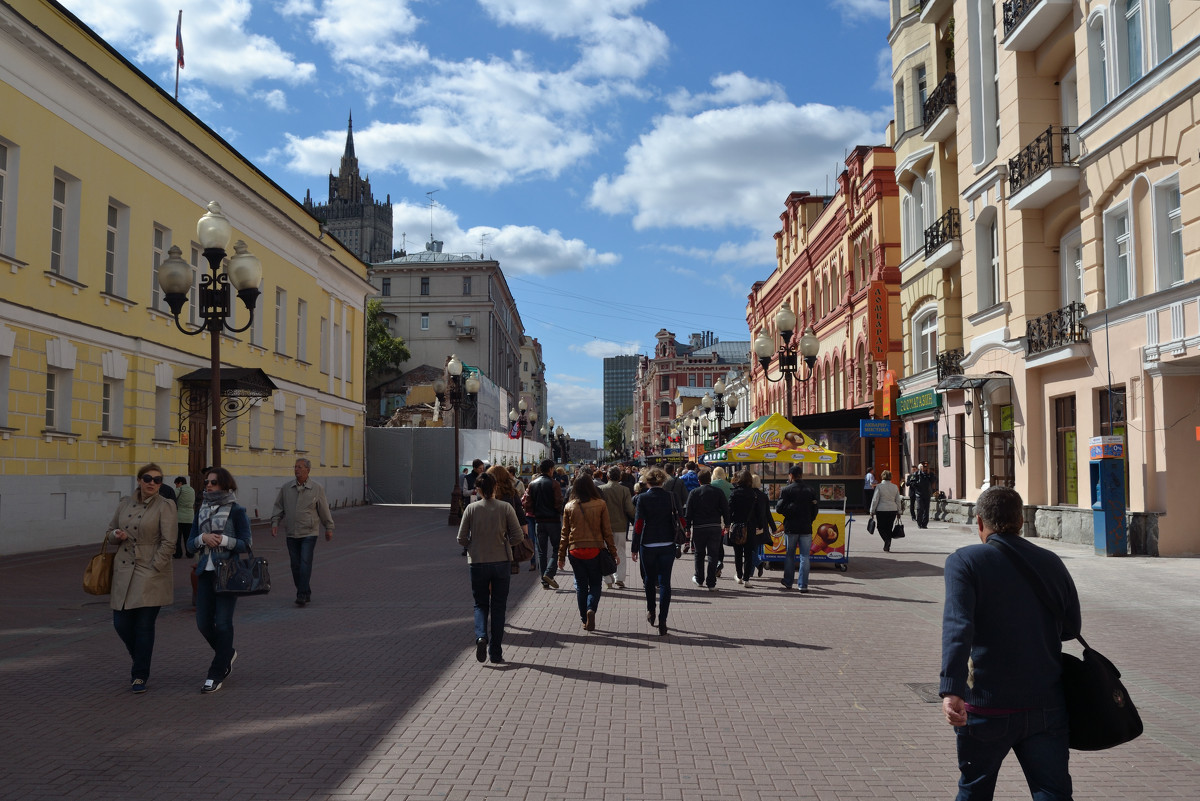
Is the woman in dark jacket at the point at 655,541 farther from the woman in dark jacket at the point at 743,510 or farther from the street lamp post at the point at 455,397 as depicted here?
the street lamp post at the point at 455,397

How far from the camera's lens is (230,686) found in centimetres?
787

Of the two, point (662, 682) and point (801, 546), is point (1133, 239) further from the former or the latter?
point (662, 682)

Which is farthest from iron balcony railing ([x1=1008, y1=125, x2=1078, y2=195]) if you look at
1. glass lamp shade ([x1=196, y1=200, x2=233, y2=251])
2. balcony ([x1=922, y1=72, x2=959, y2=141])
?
glass lamp shade ([x1=196, y1=200, x2=233, y2=251])

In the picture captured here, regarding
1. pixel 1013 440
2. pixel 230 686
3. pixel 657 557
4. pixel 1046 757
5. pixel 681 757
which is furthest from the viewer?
pixel 1013 440

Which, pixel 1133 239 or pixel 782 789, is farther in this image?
pixel 1133 239

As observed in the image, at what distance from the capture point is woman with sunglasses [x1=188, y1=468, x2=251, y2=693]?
774 cm

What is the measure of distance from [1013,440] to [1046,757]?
847 inches

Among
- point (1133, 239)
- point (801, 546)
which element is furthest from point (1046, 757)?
point (1133, 239)

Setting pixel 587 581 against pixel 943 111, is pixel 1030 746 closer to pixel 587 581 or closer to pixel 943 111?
pixel 587 581

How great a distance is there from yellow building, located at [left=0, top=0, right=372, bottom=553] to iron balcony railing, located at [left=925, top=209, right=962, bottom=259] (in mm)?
18750

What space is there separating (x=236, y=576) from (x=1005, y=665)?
19.1 ft

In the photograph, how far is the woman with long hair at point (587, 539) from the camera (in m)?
10.4

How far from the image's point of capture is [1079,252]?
21.8 metres

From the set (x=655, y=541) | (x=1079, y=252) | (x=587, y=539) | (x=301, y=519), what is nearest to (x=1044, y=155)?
(x=1079, y=252)
